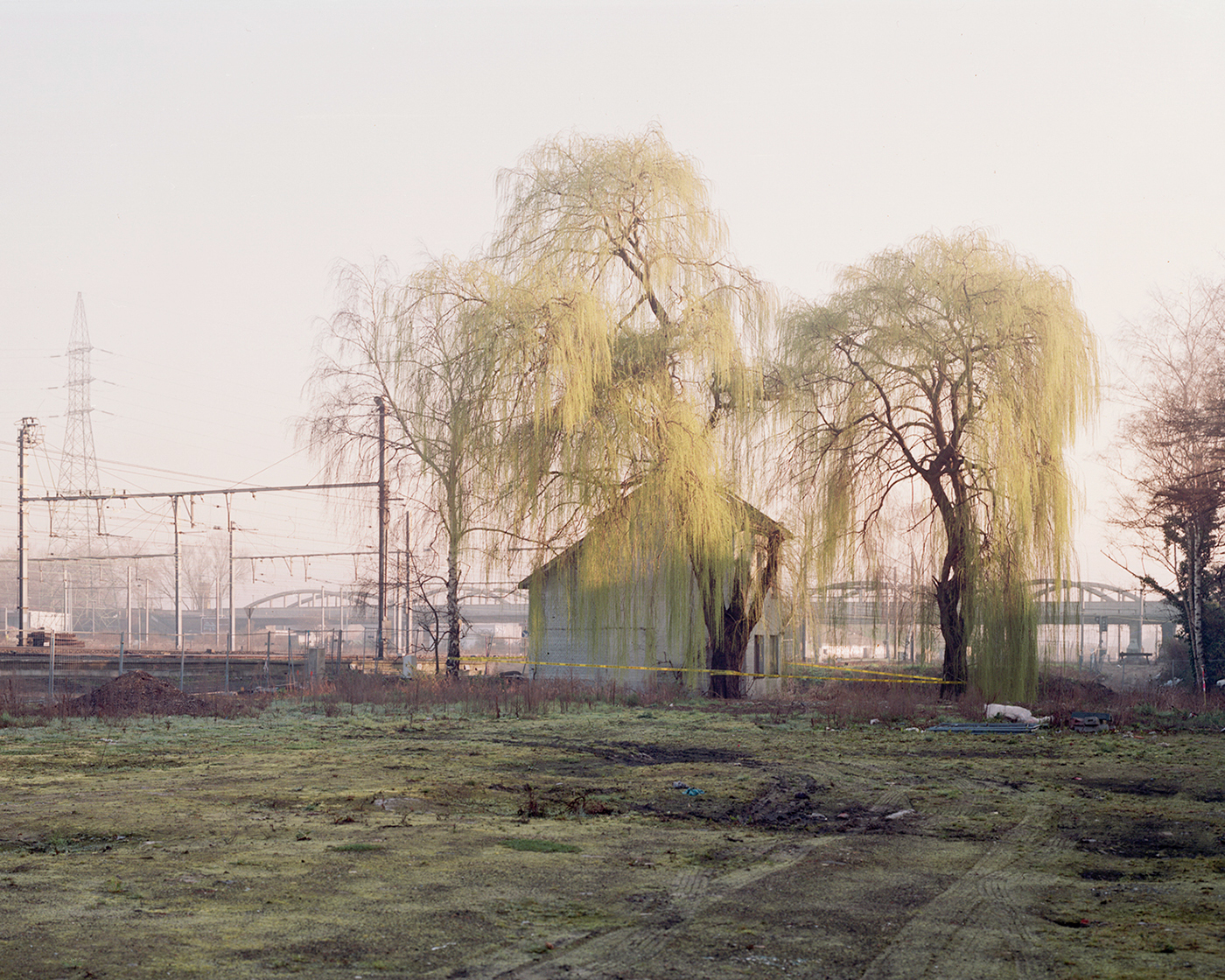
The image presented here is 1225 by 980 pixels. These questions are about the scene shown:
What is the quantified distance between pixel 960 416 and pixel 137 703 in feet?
53.8

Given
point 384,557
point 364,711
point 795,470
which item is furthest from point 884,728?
point 384,557

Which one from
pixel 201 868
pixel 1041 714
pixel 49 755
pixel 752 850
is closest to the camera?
pixel 201 868

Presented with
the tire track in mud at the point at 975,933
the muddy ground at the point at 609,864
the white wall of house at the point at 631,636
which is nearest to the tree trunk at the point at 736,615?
the white wall of house at the point at 631,636

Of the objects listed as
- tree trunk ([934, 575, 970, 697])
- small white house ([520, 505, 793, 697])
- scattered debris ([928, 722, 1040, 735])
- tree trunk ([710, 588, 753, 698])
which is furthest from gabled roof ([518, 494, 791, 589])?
scattered debris ([928, 722, 1040, 735])

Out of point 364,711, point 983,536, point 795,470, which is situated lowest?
point 364,711

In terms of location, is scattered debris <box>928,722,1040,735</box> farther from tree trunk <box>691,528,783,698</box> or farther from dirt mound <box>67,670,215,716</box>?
dirt mound <box>67,670,215,716</box>

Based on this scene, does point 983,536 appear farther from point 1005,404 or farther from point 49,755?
point 49,755

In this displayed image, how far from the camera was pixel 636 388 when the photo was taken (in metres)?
22.0

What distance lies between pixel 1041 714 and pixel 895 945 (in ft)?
48.3

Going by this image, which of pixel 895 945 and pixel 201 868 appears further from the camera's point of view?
pixel 201 868

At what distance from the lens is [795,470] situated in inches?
903

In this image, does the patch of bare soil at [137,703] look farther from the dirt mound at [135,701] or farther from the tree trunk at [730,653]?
the tree trunk at [730,653]

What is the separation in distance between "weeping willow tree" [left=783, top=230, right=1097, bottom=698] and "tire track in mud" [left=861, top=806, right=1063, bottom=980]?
1432 centimetres

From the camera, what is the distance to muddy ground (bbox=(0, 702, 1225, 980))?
4.88 metres
